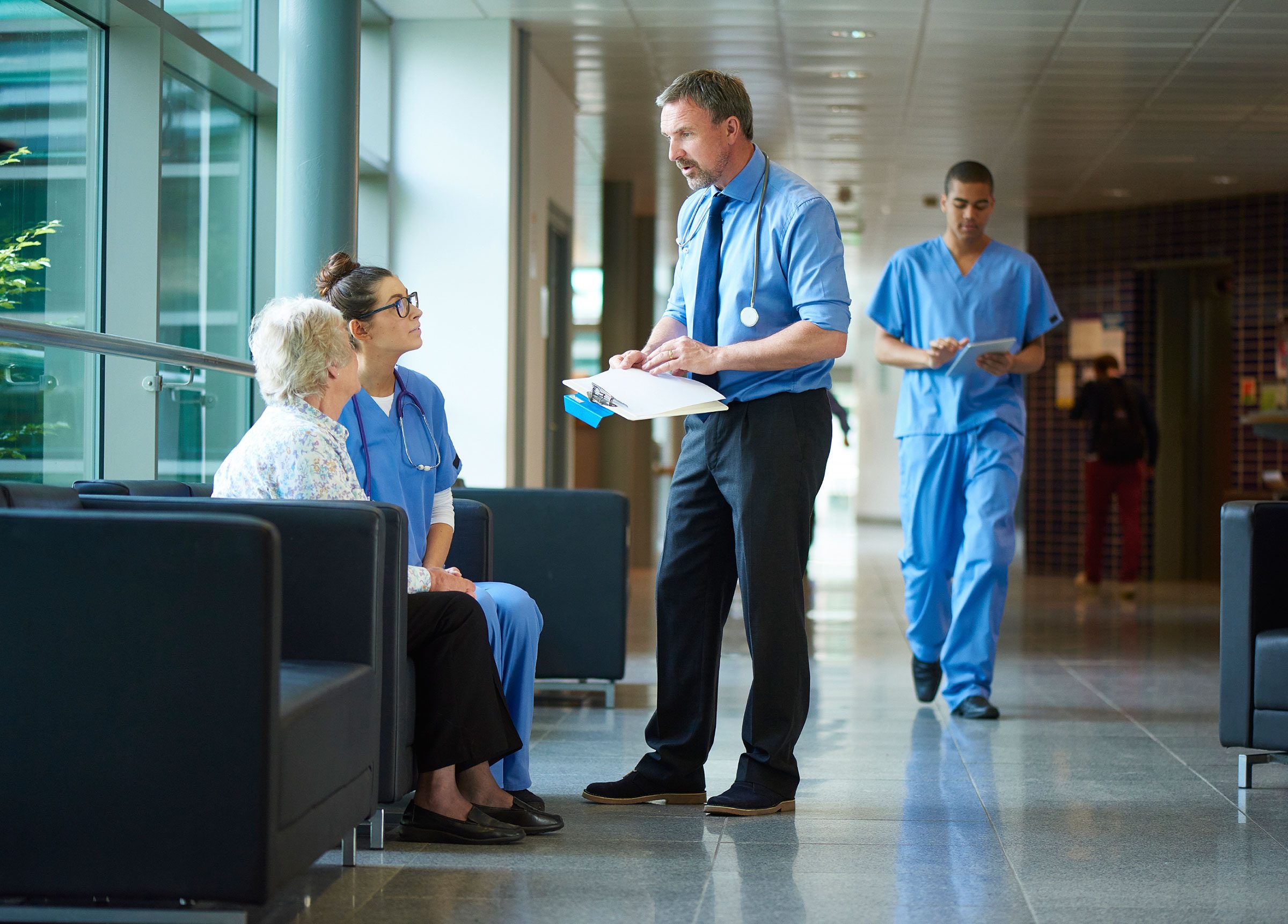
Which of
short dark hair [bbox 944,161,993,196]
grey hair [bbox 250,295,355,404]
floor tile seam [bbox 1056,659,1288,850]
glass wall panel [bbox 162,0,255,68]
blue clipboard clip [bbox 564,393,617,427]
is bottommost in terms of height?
floor tile seam [bbox 1056,659,1288,850]

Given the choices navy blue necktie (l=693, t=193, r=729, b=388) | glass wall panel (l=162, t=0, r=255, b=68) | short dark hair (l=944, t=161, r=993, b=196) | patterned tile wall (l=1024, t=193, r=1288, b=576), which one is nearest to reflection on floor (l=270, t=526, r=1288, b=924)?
navy blue necktie (l=693, t=193, r=729, b=388)

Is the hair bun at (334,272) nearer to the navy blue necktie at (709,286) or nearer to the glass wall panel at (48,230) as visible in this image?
the navy blue necktie at (709,286)

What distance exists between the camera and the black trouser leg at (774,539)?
2.70 metres

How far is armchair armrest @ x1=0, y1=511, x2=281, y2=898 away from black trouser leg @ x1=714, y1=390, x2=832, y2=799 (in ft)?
3.91

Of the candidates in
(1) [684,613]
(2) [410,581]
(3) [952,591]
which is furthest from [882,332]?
(2) [410,581]

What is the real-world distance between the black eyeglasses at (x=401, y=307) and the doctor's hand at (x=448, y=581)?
1.77 ft

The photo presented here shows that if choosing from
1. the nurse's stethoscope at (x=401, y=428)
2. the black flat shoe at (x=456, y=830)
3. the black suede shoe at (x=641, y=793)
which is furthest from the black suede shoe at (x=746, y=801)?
the nurse's stethoscope at (x=401, y=428)

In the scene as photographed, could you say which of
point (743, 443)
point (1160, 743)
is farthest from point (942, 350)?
point (743, 443)

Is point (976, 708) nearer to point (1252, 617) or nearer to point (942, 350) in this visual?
point (942, 350)

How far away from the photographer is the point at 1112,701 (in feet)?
14.7

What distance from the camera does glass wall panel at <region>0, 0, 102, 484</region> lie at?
349 cm

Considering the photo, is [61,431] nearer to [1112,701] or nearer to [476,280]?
[476,280]

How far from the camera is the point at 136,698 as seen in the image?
173 cm

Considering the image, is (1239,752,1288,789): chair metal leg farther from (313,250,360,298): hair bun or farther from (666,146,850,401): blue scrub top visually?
(313,250,360,298): hair bun
